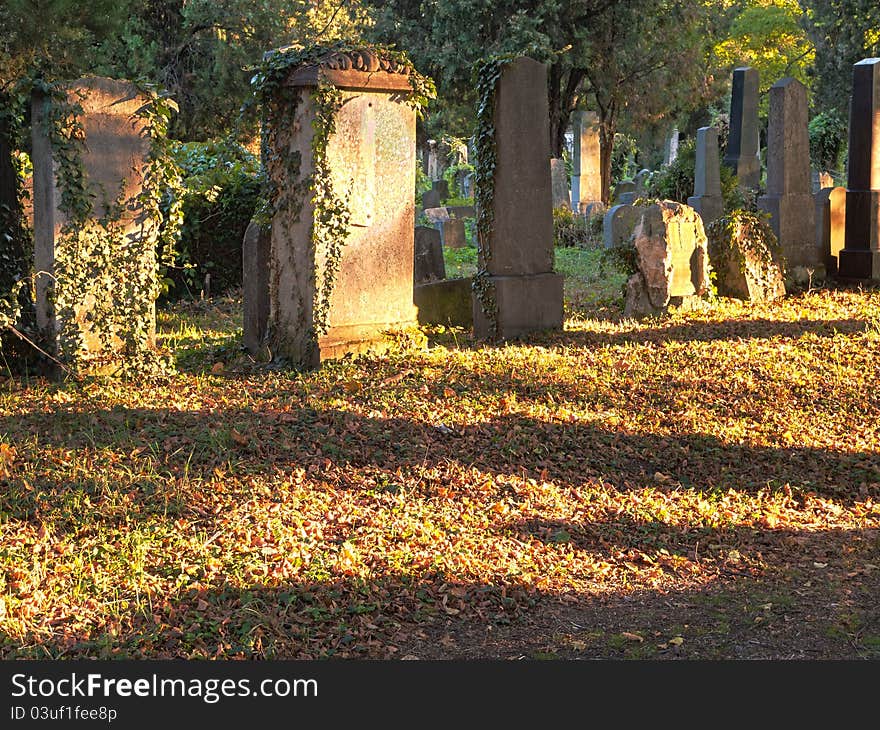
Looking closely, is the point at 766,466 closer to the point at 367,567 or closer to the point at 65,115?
the point at 367,567

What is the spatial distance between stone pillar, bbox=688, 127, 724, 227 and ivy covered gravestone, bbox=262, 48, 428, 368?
9.53 m

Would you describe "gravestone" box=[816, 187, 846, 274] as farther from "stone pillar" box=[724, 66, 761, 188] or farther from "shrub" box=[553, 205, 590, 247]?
"stone pillar" box=[724, 66, 761, 188]

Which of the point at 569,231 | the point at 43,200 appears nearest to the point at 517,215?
the point at 43,200

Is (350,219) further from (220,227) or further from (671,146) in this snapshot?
(671,146)

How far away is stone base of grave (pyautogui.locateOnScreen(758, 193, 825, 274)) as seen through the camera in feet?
44.6

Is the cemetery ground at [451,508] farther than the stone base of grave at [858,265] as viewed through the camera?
No

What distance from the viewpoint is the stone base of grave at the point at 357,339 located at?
8859mm

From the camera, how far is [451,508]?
6.08 meters

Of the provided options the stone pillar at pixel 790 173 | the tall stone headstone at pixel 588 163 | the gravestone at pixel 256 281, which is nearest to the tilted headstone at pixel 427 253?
the gravestone at pixel 256 281

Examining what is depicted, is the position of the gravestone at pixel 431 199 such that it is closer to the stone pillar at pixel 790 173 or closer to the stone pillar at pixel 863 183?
the stone pillar at pixel 790 173

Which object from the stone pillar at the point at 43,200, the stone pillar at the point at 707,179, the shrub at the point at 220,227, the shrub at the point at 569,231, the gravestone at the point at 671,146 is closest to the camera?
the stone pillar at the point at 43,200

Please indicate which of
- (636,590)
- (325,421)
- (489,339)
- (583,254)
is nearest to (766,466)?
(636,590)

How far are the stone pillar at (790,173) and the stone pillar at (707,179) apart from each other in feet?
12.3

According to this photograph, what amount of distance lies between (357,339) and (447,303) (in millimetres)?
1889
